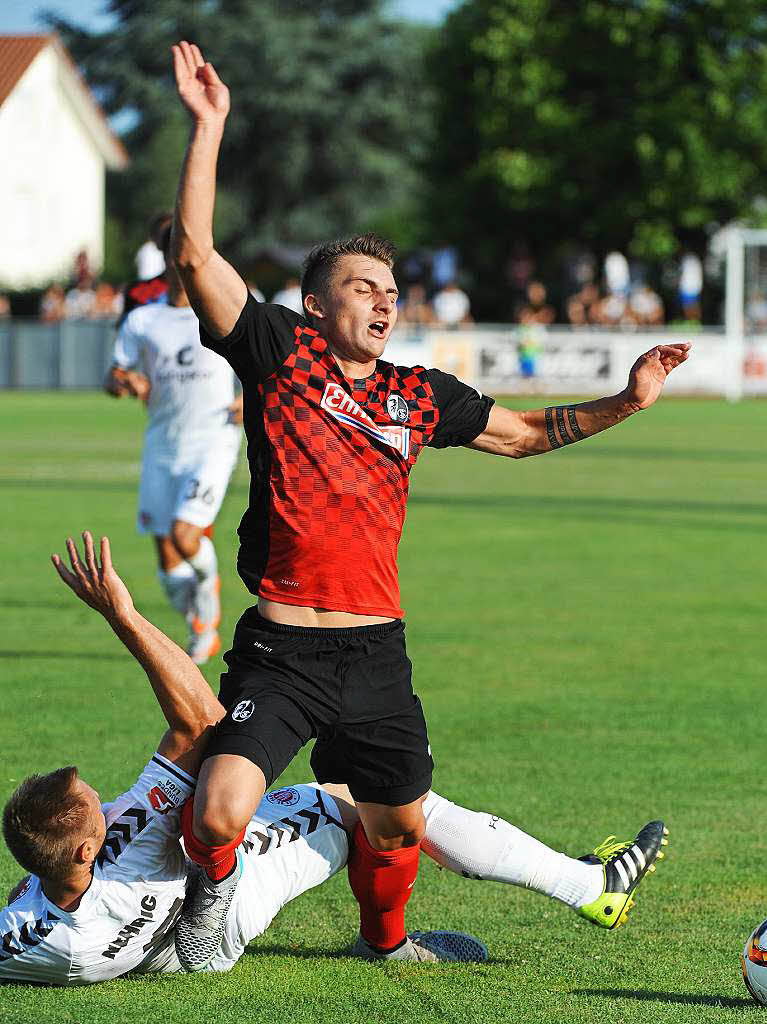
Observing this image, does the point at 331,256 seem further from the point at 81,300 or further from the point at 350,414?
the point at 81,300

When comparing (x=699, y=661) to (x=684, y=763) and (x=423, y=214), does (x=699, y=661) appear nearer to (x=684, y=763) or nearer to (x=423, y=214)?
(x=684, y=763)

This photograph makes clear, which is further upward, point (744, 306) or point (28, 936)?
point (744, 306)

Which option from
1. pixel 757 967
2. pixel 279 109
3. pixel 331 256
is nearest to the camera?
pixel 757 967

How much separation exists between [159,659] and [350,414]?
0.84 meters

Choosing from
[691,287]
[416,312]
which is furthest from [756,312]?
[416,312]

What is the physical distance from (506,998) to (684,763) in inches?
107

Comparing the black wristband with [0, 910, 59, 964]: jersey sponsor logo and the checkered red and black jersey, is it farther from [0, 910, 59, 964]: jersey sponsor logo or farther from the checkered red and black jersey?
[0, 910, 59, 964]: jersey sponsor logo

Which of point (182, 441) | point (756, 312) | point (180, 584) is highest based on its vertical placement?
point (756, 312)

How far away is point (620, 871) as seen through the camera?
185 inches

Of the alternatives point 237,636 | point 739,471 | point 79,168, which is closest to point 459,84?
point 79,168

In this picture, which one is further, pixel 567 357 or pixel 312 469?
pixel 567 357

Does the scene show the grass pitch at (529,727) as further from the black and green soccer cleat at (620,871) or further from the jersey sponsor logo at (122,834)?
the jersey sponsor logo at (122,834)

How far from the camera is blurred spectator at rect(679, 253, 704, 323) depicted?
42.0 meters

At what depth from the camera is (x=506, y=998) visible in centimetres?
429
